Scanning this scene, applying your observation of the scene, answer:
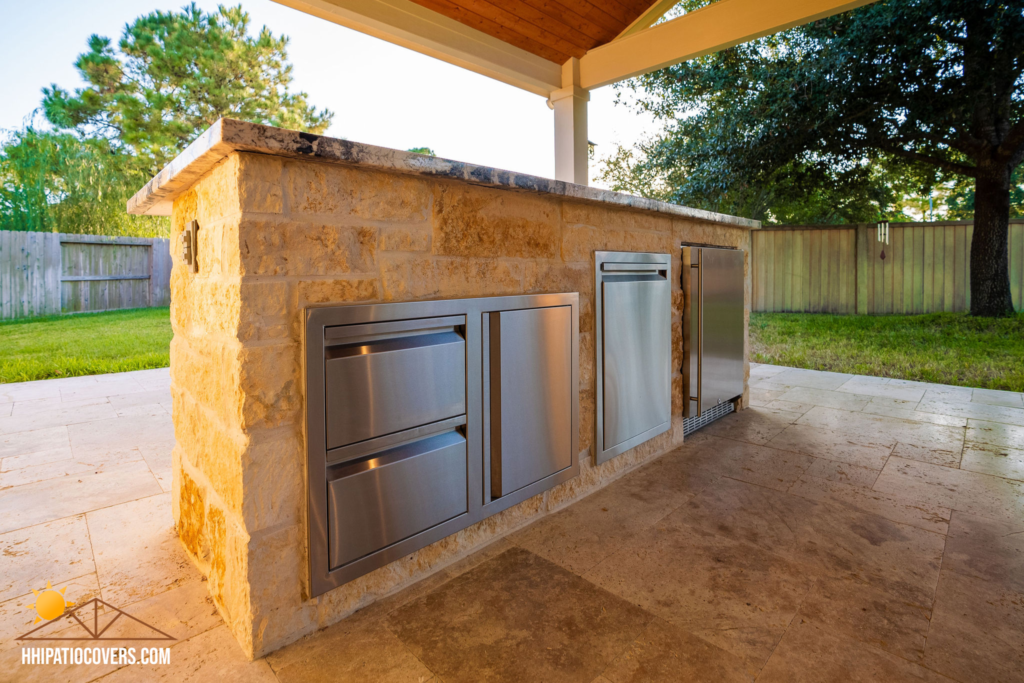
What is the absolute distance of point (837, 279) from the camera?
612 centimetres

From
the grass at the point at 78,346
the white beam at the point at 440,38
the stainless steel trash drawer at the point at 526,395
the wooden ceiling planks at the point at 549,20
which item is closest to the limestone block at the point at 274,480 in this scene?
the stainless steel trash drawer at the point at 526,395

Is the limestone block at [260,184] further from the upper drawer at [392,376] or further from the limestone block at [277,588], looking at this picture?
the limestone block at [277,588]

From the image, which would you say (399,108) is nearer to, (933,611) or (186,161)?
(186,161)

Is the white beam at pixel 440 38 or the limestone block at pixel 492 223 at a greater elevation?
the white beam at pixel 440 38

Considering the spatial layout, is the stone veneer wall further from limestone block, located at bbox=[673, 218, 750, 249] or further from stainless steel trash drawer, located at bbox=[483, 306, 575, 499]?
limestone block, located at bbox=[673, 218, 750, 249]

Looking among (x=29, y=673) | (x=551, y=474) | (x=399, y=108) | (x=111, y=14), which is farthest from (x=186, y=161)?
(x=111, y=14)

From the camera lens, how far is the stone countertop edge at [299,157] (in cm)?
109

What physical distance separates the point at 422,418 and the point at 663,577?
0.88 m

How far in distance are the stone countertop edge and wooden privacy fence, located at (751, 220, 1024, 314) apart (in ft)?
17.4

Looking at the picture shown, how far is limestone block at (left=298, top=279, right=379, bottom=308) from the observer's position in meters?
1.25

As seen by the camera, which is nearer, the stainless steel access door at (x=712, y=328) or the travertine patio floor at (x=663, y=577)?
the travertine patio floor at (x=663, y=577)

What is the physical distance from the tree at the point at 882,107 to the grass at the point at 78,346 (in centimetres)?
665

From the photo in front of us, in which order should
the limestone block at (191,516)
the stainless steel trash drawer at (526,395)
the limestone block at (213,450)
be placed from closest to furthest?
1. the limestone block at (213,450)
2. the limestone block at (191,516)
3. the stainless steel trash drawer at (526,395)

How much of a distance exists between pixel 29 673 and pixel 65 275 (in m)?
7.13
